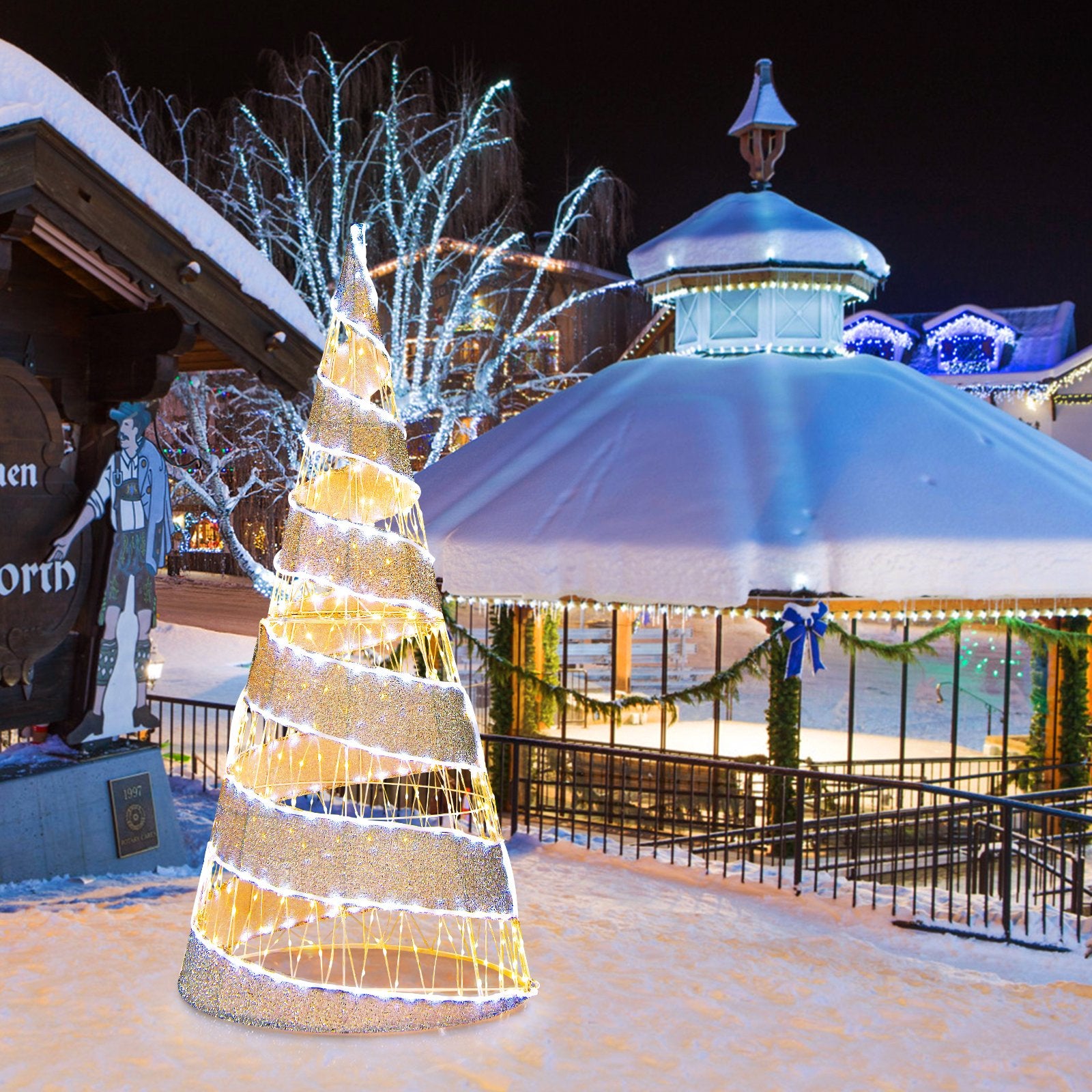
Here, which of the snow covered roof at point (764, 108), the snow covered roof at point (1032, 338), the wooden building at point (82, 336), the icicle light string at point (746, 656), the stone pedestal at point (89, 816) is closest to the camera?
the wooden building at point (82, 336)

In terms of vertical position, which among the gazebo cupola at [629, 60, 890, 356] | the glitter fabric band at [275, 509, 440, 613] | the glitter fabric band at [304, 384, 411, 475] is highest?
the gazebo cupola at [629, 60, 890, 356]

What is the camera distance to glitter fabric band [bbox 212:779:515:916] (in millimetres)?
5219

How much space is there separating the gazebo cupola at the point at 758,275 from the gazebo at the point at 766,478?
3 cm

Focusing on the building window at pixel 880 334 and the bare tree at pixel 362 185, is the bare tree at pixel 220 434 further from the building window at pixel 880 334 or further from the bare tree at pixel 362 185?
the building window at pixel 880 334

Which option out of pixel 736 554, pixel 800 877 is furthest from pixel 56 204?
pixel 800 877

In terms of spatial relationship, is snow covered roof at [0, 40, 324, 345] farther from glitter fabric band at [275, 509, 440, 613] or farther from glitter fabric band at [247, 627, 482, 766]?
glitter fabric band at [247, 627, 482, 766]

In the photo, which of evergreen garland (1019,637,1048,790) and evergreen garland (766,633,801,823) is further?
evergreen garland (1019,637,1048,790)

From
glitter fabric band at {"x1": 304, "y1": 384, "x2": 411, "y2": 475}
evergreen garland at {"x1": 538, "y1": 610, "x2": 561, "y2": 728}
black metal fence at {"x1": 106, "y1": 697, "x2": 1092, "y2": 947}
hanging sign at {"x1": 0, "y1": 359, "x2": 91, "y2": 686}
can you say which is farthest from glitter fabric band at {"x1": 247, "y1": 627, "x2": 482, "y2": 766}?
evergreen garland at {"x1": 538, "y1": 610, "x2": 561, "y2": 728}

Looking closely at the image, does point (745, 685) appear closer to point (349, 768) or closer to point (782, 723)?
point (782, 723)

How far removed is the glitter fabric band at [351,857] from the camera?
522 centimetres

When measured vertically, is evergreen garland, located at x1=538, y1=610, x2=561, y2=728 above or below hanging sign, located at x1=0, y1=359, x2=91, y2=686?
below

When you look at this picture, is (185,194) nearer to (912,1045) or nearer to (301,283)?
(912,1045)

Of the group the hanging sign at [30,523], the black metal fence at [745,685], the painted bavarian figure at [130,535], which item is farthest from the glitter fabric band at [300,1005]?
the black metal fence at [745,685]

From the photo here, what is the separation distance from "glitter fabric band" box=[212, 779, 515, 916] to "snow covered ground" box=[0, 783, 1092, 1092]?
641 mm
